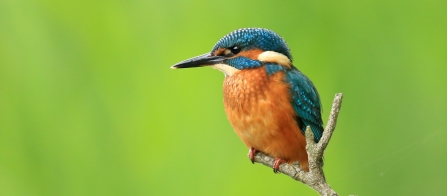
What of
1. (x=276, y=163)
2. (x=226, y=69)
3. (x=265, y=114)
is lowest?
(x=276, y=163)

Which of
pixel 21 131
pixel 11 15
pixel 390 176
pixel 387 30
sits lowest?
pixel 390 176

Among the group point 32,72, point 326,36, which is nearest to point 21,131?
point 32,72

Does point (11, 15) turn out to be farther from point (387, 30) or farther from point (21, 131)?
point (387, 30)

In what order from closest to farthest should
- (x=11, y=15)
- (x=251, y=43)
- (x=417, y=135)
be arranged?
(x=251, y=43) < (x=417, y=135) < (x=11, y=15)

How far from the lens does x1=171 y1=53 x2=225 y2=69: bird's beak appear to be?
1.12 m

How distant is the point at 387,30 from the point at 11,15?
4.86ft

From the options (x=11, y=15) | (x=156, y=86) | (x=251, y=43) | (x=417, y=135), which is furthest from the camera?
(x=11, y=15)

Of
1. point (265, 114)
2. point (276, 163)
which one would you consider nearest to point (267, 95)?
point (265, 114)

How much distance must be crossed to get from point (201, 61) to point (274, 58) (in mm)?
188

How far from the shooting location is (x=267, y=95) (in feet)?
4.18

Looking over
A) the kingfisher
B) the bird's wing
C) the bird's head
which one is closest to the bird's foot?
the kingfisher

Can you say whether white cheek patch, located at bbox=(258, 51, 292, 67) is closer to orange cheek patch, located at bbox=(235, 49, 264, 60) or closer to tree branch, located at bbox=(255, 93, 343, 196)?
orange cheek patch, located at bbox=(235, 49, 264, 60)

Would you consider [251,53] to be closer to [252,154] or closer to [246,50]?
[246,50]

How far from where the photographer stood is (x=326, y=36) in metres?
1.93
